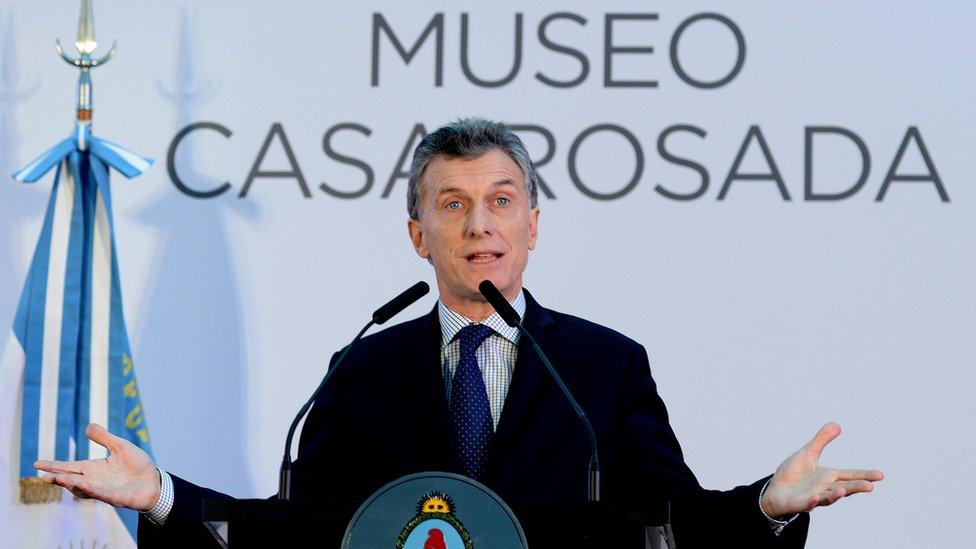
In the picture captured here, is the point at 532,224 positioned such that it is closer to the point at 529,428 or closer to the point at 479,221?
the point at 479,221

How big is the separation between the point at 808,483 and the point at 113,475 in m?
1.11

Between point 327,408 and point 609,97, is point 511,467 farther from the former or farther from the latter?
point 609,97

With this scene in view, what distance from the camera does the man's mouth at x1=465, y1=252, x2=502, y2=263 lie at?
278cm

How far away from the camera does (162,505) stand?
2.37 meters

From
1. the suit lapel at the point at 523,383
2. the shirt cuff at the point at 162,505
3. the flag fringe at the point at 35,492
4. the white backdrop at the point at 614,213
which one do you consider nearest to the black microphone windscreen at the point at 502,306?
the suit lapel at the point at 523,383

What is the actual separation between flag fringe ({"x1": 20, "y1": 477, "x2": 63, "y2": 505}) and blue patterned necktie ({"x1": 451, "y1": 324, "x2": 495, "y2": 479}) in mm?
1708

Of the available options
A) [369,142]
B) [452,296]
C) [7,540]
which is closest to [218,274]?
[369,142]

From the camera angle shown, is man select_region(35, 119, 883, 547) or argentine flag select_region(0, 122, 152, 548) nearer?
man select_region(35, 119, 883, 547)

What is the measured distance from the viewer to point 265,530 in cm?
212

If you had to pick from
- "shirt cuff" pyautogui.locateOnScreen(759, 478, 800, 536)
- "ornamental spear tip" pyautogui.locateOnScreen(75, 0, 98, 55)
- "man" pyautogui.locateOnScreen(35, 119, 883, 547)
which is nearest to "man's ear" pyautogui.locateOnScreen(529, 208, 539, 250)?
"man" pyautogui.locateOnScreen(35, 119, 883, 547)

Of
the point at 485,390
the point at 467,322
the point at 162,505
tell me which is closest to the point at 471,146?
the point at 467,322

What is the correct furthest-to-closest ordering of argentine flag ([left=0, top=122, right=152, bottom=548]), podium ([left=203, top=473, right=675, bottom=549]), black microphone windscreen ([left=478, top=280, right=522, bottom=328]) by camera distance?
1. argentine flag ([left=0, top=122, right=152, bottom=548])
2. black microphone windscreen ([left=478, top=280, right=522, bottom=328])
3. podium ([left=203, top=473, right=675, bottom=549])

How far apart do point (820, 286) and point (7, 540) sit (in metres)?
2.39

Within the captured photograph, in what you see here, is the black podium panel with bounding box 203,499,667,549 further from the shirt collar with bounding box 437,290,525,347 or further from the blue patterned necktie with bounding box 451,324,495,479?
the shirt collar with bounding box 437,290,525,347
